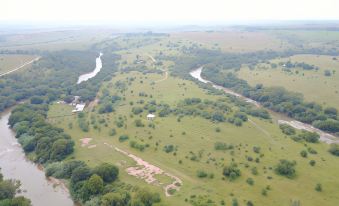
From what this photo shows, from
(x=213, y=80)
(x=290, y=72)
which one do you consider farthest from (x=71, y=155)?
(x=290, y=72)

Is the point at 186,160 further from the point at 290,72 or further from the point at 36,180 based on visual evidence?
the point at 290,72

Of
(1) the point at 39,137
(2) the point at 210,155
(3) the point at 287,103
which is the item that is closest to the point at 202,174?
(2) the point at 210,155

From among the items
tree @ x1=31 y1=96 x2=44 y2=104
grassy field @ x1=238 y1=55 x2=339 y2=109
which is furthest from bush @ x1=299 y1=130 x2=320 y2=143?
tree @ x1=31 y1=96 x2=44 y2=104

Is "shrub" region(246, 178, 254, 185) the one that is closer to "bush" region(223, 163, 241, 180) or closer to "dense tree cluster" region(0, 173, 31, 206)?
"bush" region(223, 163, 241, 180)

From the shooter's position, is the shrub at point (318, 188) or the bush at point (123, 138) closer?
the shrub at point (318, 188)

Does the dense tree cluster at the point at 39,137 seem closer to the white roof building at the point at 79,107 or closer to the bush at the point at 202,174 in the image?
the white roof building at the point at 79,107

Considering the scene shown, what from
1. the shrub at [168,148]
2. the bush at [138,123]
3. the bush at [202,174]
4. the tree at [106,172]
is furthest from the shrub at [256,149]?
the tree at [106,172]

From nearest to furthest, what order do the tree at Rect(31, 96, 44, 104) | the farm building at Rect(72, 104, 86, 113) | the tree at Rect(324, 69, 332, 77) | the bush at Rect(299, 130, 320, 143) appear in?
the bush at Rect(299, 130, 320, 143) → the farm building at Rect(72, 104, 86, 113) → the tree at Rect(31, 96, 44, 104) → the tree at Rect(324, 69, 332, 77)

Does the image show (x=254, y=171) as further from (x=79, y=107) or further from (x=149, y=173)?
(x=79, y=107)
